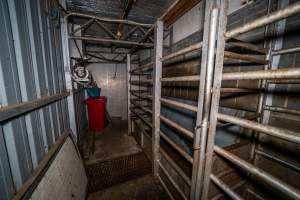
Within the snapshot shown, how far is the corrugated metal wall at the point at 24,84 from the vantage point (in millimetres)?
826

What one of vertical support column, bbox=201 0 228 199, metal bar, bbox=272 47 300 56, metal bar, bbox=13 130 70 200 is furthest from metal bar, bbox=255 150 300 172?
metal bar, bbox=13 130 70 200

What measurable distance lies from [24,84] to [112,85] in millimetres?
4037

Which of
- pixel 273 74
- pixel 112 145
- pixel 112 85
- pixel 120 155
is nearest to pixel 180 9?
pixel 273 74

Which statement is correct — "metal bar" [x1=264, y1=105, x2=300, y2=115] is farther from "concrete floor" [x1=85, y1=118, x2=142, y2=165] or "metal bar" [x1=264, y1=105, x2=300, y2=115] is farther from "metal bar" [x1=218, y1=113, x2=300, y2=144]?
"concrete floor" [x1=85, y1=118, x2=142, y2=165]

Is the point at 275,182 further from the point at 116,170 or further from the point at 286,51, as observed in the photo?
the point at 116,170

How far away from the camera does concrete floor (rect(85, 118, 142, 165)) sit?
2.40 metres

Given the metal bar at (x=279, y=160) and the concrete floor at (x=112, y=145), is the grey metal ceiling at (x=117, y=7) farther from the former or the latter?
the concrete floor at (x=112, y=145)

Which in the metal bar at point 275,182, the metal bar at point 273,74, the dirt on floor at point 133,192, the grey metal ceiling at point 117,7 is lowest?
the dirt on floor at point 133,192

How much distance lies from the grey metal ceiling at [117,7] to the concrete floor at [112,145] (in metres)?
2.82

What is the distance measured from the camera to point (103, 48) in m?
4.80

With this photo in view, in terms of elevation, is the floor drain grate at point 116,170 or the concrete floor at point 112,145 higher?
the concrete floor at point 112,145

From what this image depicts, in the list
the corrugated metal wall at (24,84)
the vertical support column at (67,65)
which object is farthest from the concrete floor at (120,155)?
the corrugated metal wall at (24,84)

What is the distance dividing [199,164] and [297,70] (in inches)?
32.2

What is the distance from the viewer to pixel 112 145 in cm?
283
